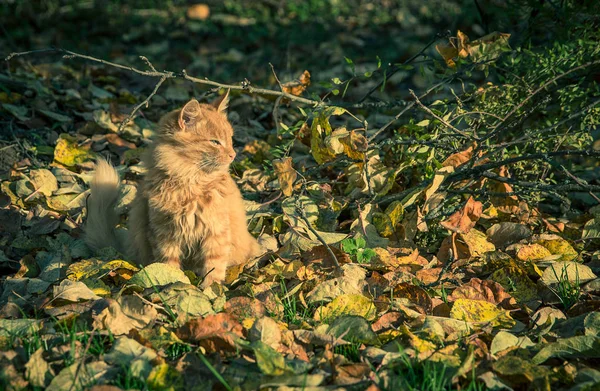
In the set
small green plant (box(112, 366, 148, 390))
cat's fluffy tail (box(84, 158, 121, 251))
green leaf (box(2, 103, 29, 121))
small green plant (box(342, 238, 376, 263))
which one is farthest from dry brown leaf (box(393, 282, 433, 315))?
green leaf (box(2, 103, 29, 121))

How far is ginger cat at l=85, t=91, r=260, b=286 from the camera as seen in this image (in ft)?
10.6

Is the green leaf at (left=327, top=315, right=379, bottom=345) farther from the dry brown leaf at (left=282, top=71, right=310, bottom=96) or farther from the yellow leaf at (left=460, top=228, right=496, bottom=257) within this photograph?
the dry brown leaf at (left=282, top=71, right=310, bottom=96)

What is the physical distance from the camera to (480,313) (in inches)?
109

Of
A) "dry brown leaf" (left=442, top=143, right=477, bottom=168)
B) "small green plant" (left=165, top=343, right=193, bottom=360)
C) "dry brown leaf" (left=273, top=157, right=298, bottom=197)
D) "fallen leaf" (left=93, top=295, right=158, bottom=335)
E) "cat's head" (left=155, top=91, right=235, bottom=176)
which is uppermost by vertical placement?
"cat's head" (left=155, top=91, right=235, bottom=176)

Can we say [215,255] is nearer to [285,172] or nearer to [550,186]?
[285,172]

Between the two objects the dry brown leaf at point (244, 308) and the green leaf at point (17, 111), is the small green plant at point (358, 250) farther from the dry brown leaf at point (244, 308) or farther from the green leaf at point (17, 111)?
the green leaf at point (17, 111)

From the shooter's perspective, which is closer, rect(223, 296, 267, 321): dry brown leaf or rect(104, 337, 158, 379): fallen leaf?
rect(104, 337, 158, 379): fallen leaf

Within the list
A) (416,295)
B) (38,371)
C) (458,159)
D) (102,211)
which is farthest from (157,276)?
(458,159)

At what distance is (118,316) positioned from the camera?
2.53m

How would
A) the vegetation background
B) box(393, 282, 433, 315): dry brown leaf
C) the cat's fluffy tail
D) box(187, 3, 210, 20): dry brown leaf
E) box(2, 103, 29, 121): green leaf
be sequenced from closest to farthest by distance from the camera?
the vegetation background
box(393, 282, 433, 315): dry brown leaf
the cat's fluffy tail
box(2, 103, 29, 121): green leaf
box(187, 3, 210, 20): dry brown leaf

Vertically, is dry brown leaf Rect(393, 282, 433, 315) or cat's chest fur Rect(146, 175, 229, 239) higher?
cat's chest fur Rect(146, 175, 229, 239)

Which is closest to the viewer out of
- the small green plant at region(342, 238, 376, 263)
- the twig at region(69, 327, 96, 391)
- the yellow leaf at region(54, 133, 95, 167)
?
the twig at region(69, 327, 96, 391)

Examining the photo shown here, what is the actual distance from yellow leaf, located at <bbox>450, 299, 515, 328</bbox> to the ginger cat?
3.84 ft

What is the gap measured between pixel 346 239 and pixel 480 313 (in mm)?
850
